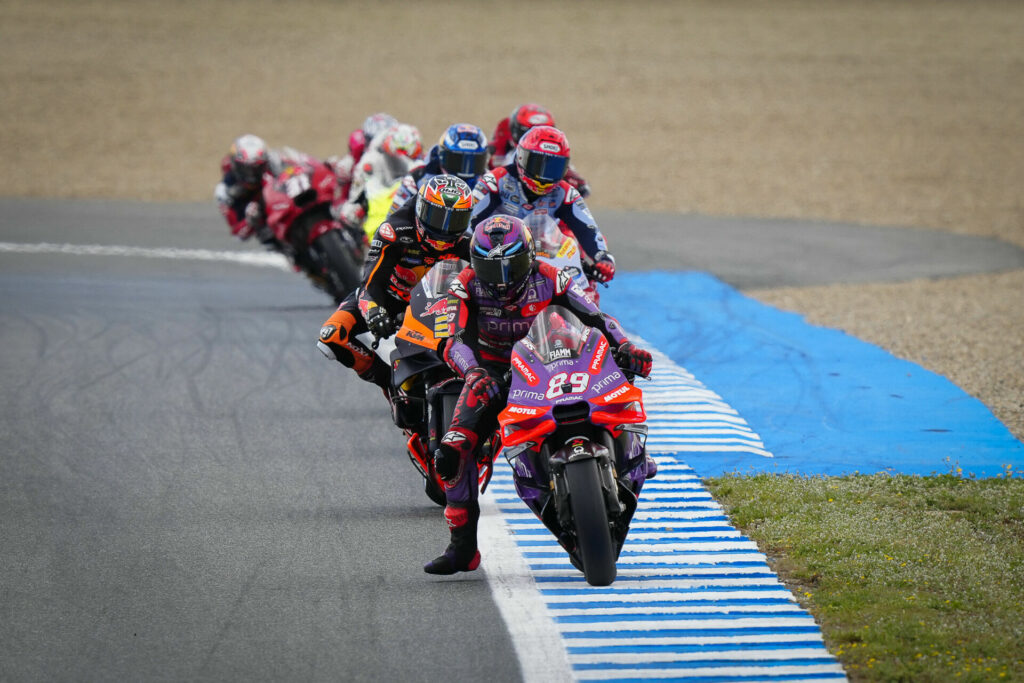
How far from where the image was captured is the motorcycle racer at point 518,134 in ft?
39.9

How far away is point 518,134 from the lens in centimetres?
1259

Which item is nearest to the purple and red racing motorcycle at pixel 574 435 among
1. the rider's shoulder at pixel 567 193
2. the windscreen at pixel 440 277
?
the windscreen at pixel 440 277

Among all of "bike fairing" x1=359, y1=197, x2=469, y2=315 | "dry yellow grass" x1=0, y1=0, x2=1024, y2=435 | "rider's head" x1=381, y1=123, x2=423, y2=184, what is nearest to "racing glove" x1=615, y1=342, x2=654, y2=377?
"bike fairing" x1=359, y1=197, x2=469, y2=315

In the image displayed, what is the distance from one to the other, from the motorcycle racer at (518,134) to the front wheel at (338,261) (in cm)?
196

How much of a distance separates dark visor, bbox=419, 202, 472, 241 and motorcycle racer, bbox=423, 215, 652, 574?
87 centimetres

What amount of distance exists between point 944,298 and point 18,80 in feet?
82.3

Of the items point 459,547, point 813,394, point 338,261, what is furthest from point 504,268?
point 338,261

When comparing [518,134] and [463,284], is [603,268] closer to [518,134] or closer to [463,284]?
[463,284]

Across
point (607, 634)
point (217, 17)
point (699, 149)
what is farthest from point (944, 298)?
point (217, 17)

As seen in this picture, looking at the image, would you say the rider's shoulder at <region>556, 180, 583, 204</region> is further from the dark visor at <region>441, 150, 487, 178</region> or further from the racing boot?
the racing boot

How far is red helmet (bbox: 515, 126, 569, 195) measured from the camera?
9.06m

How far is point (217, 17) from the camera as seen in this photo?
37.8 meters

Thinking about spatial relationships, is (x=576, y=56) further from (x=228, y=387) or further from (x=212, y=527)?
(x=212, y=527)

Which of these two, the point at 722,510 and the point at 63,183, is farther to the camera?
the point at 63,183
